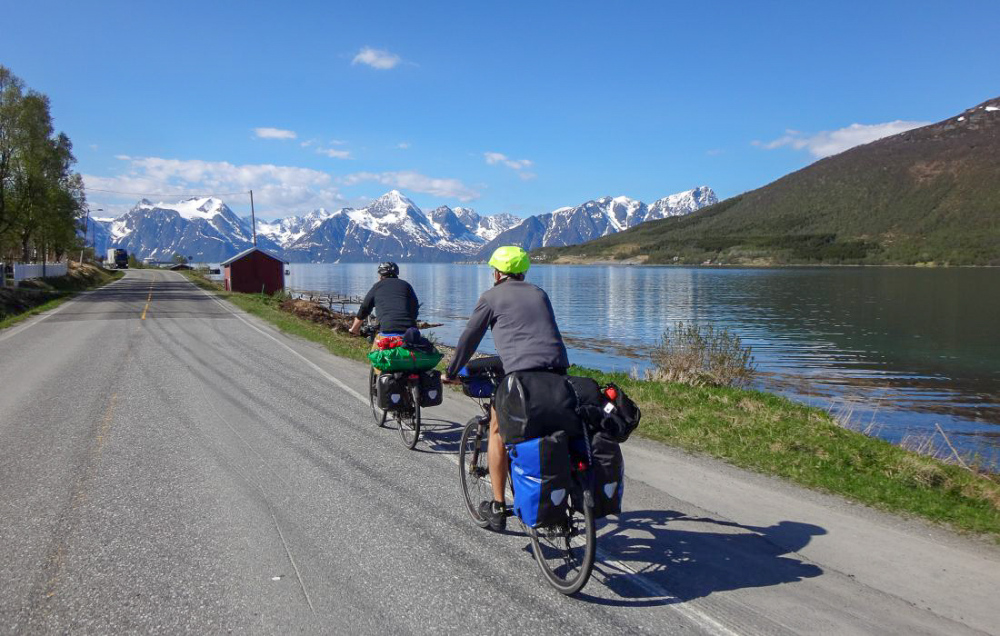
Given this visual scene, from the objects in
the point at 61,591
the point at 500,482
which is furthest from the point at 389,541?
the point at 61,591

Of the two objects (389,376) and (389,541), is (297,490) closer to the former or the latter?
(389,541)

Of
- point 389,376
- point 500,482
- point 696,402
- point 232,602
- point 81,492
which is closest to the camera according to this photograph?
point 232,602

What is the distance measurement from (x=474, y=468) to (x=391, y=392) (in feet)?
8.79

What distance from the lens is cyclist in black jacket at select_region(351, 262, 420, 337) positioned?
8164mm

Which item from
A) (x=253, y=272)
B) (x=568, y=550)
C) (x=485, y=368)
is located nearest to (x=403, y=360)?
(x=485, y=368)

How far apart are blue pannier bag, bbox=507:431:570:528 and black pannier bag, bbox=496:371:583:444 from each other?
0.06 m

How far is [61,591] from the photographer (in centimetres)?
405

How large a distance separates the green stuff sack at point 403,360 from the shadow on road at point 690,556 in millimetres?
3306

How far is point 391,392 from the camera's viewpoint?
7.94m

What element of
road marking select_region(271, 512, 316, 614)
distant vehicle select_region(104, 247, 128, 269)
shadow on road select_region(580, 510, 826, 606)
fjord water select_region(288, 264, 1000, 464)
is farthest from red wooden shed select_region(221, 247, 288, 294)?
distant vehicle select_region(104, 247, 128, 269)

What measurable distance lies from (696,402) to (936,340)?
2686 cm

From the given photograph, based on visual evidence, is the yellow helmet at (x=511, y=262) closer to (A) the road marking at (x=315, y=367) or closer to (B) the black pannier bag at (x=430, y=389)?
(B) the black pannier bag at (x=430, y=389)

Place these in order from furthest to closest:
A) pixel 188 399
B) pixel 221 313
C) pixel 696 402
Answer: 1. pixel 221 313
2. pixel 696 402
3. pixel 188 399

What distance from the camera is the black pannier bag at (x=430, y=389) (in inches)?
311
